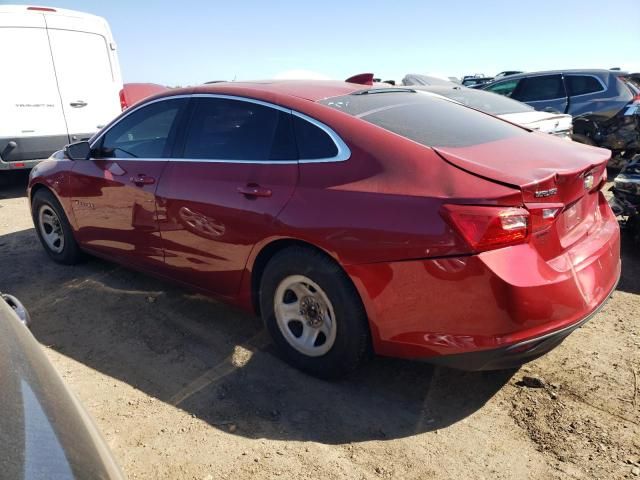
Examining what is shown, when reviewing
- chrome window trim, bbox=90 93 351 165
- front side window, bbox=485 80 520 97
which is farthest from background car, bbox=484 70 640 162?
chrome window trim, bbox=90 93 351 165

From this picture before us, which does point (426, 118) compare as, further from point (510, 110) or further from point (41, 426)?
point (510, 110)

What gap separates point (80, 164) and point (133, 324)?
154 cm

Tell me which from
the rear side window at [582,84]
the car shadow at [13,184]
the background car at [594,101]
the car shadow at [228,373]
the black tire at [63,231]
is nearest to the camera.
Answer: the car shadow at [228,373]

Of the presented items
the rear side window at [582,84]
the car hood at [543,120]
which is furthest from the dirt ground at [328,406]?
the rear side window at [582,84]

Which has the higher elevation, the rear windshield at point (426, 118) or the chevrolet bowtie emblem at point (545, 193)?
the rear windshield at point (426, 118)

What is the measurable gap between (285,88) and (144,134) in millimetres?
1310

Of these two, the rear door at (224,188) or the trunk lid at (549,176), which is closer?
the trunk lid at (549,176)

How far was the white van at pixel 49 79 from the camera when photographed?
7445 mm

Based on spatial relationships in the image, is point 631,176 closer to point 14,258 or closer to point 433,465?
point 433,465

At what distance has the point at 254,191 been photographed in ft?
9.95

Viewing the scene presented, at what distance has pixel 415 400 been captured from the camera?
2865mm

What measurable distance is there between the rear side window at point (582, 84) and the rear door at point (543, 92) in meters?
0.11

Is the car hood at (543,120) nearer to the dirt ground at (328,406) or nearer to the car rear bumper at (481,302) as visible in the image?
the dirt ground at (328,406)

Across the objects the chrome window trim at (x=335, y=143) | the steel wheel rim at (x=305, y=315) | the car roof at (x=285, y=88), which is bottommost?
the steel wheel rim at (x=305, y=315)
